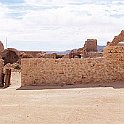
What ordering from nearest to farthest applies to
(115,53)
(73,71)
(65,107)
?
(65,107) < (73,71) < (115,53)

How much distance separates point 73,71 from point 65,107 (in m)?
6.53

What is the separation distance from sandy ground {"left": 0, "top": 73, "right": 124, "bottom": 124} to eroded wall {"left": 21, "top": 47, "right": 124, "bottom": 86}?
2.82 meters

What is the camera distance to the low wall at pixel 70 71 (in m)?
16.6

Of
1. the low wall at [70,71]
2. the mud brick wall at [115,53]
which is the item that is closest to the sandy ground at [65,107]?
the low wall at [70,71]

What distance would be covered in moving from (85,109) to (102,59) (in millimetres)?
7204

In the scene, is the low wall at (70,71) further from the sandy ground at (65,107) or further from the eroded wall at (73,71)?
the sandy ground at (65,107)

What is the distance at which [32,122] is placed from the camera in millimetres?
8344

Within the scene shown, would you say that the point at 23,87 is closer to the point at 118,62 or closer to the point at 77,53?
the point at 118,62

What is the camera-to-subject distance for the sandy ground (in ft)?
28.2

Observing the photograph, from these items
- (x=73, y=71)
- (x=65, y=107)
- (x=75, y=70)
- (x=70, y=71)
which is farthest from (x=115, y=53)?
(x=65, y=107)

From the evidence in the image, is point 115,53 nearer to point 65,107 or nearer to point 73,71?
point 73,71

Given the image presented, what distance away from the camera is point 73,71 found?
16.7m

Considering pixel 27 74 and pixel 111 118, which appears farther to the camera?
pixel 27 74

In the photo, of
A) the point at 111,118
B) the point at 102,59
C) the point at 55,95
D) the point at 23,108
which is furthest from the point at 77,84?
the point at 111,118
